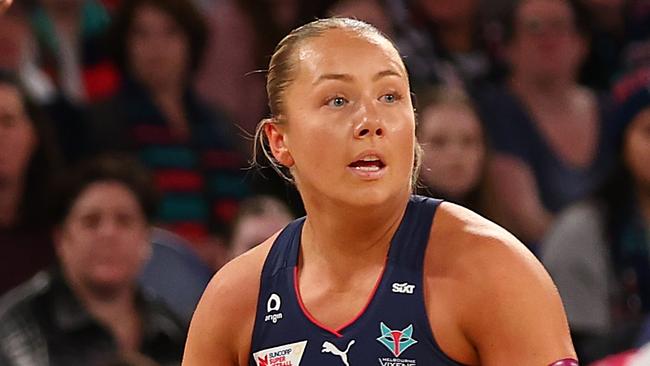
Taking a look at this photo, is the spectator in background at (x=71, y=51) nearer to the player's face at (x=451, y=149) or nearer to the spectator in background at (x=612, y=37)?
the player's face at (x=451, y=149)

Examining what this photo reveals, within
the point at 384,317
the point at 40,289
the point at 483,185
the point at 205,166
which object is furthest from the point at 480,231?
the point at 205,166

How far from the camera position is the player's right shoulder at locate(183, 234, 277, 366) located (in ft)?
10.3

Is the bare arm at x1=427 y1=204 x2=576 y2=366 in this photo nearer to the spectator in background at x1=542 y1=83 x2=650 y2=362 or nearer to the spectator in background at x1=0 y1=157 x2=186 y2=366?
the spectator in background at x1=0 y1=157 x2=186 y2=366

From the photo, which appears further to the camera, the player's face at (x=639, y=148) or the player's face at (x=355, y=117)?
the player's face at (x=639, y=148)

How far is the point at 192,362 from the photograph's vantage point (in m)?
3.17

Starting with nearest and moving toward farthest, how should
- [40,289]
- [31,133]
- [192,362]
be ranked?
[192,362], [40,289], [31,133]

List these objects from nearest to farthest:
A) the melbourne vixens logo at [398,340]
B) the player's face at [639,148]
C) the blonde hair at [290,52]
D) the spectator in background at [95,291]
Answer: the melbourne vixens logo at [398,340] → the blonde hair at [290,52] → the spectator in background at [95,291] → the player's face at [639,148]

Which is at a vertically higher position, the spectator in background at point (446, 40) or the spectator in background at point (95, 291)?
the spectator in background at point (446, 40)

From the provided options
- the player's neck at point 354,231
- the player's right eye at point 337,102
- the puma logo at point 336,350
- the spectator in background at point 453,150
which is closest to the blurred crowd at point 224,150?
the spectator in background at point 453,150

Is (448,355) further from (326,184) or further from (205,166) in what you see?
(205,166)

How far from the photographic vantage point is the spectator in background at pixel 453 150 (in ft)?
18.6

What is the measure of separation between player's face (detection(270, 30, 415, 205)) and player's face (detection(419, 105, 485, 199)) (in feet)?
8.58

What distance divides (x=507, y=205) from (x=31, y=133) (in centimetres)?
181

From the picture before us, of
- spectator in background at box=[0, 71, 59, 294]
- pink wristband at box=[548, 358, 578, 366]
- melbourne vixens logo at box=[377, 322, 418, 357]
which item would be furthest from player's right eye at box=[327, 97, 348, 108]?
spectator in background at box=[0, 71, 59, 294]
